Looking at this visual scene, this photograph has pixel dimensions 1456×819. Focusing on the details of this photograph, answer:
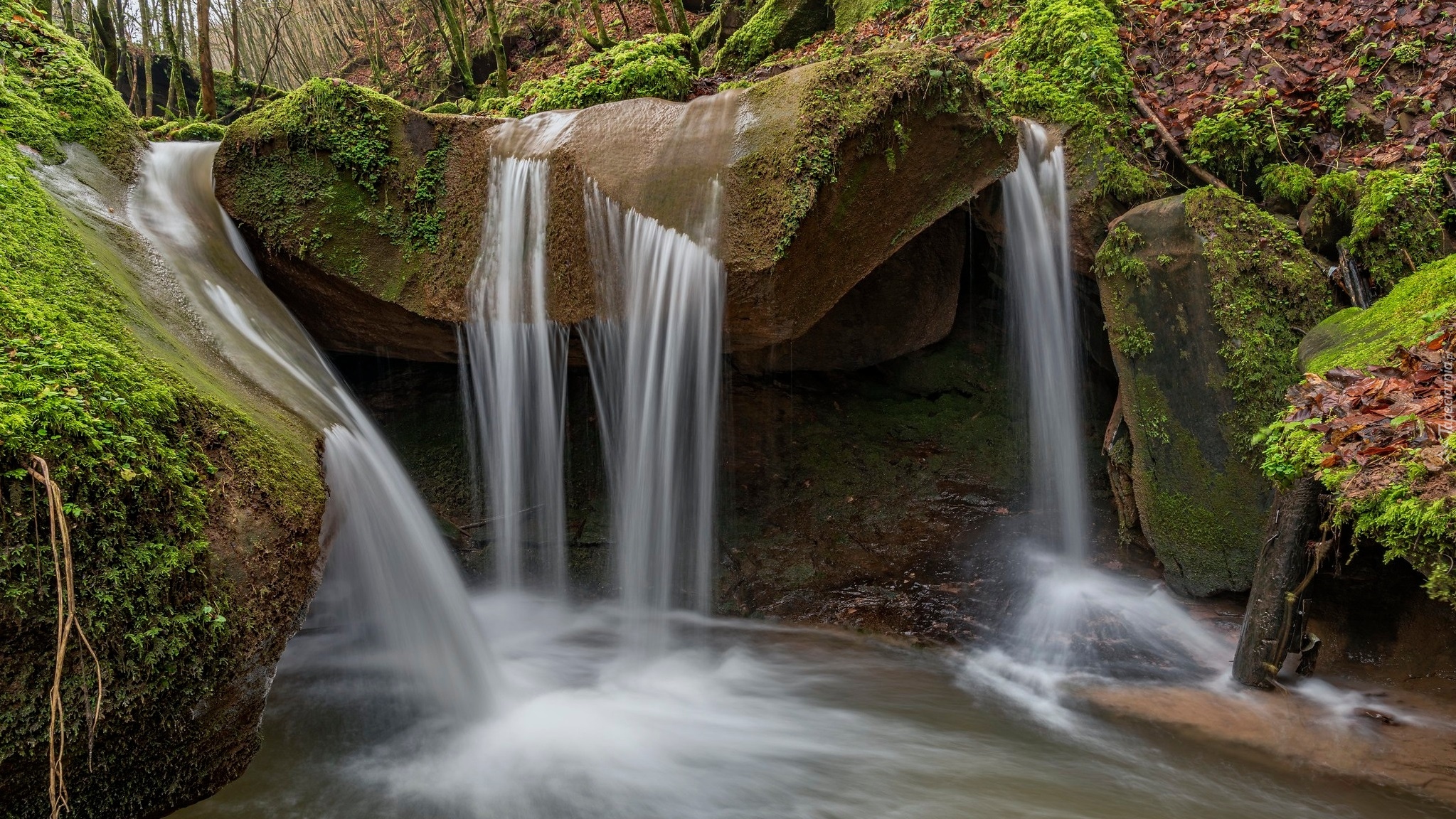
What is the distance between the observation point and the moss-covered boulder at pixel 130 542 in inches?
89.4

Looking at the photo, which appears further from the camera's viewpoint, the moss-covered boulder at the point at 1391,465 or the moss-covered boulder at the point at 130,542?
the moss-covered boulder at the point at 1391,465

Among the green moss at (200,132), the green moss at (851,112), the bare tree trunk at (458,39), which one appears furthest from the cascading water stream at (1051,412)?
the bare tree trunk at (458,39)

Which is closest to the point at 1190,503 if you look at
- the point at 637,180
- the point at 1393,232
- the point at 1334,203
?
the point at 1393,232

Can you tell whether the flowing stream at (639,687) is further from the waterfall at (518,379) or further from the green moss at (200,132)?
the green moss at (200,132)

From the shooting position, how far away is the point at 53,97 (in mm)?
4867

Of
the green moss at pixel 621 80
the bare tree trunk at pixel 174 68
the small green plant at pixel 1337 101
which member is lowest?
the small green plant at pixel 1337 101

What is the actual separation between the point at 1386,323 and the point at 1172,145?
2.63 meters

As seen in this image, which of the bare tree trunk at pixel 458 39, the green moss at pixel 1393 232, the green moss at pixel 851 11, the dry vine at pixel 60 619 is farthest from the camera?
the bare tree trunk at pixel 458 39

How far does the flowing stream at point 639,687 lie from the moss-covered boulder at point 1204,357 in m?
0.57

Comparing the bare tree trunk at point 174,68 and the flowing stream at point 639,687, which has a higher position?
the bare tree trunk at point 174,68

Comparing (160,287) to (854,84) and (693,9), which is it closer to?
(854,84)

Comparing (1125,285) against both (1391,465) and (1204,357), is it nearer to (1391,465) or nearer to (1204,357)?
(1204,357)

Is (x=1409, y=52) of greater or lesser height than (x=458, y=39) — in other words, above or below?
below

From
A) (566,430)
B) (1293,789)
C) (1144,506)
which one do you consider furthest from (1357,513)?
(566,430)
